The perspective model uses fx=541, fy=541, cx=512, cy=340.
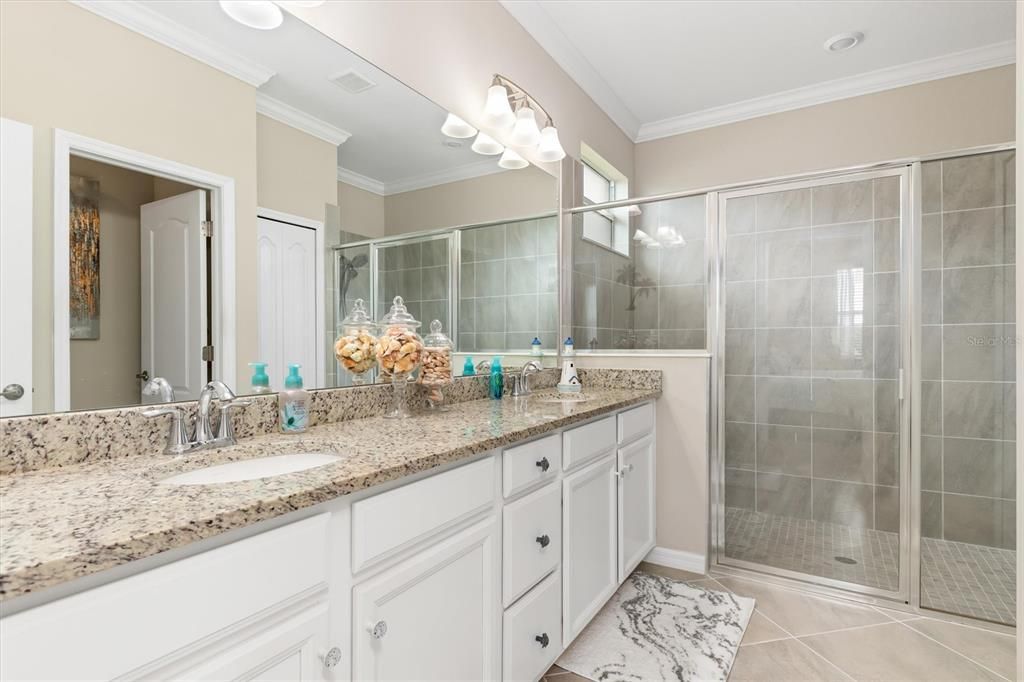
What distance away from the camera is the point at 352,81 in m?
1.69

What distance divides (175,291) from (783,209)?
7.93 feet

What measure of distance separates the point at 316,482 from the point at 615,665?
1.42m

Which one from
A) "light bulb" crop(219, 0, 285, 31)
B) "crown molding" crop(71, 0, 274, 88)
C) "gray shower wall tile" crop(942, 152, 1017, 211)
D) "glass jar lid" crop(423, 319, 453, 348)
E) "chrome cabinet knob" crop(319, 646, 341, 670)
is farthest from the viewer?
"gray shower wall tile" crop(942, 152, 1017, 211)

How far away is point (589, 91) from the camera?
10.3 ft

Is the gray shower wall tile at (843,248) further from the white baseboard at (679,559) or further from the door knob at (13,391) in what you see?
the door knob at (13,391)

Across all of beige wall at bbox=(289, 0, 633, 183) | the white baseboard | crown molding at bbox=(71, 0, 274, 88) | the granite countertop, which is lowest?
the white baseboard

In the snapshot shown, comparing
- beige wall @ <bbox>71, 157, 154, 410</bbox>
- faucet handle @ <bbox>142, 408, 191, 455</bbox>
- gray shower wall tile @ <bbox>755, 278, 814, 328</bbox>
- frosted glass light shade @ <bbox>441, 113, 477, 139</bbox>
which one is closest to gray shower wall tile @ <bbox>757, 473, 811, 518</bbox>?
gray shower wall tile @ <bbox>755, 278, 814, 328</bbox>

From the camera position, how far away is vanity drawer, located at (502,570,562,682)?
140 centimetres

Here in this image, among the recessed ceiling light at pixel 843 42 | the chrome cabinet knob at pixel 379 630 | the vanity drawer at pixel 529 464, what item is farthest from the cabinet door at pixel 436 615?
the recessed ceiling light at pixel 843 42

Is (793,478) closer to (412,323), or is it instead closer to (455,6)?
(412,323)

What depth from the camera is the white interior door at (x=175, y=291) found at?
3.82ft

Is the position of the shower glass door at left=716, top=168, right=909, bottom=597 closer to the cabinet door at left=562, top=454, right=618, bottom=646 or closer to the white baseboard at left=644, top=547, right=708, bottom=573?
the white baseboard at left=644, top=547, right=708, bottom=573

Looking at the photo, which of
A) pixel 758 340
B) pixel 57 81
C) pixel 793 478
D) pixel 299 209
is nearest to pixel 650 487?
pixel 793 478

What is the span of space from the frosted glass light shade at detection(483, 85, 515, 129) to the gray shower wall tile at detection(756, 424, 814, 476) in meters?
1.84
